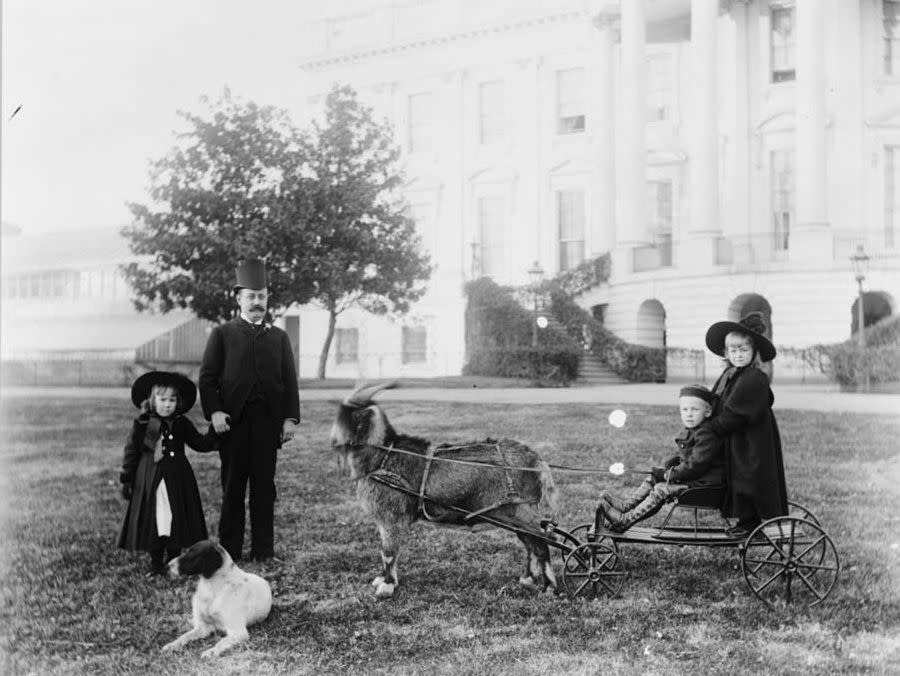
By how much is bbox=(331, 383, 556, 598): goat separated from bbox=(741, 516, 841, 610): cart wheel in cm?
84

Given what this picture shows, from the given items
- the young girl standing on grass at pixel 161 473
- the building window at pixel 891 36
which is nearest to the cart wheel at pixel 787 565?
the building window at pixel 891 36

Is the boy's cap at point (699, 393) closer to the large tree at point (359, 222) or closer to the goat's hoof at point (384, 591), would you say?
the large tree at point (359, 222)

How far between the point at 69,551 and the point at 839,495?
3.64 metres

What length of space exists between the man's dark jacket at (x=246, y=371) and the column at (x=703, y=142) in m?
1.82

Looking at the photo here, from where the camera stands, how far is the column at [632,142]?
4559 millimetres

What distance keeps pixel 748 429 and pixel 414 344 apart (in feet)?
4.98

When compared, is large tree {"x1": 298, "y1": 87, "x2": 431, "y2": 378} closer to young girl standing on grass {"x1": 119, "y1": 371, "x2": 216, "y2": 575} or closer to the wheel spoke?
young girl standing on grass {"x1": 119, "y1": 371, "x2": 216, "y2": 575}

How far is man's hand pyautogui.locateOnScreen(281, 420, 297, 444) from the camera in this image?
4.56m

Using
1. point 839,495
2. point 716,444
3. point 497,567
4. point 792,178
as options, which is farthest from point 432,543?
point 792,178

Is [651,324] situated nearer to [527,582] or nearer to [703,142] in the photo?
[703,142]

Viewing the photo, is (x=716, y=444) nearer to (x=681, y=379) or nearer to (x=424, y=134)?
(x=681, y=379)

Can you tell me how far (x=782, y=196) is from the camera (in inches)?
179

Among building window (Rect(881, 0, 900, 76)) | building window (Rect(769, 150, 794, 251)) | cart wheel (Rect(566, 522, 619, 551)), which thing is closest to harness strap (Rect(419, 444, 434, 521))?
cart wheel (Rect(566, 522, 619, 551))

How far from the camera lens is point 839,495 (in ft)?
15.0
